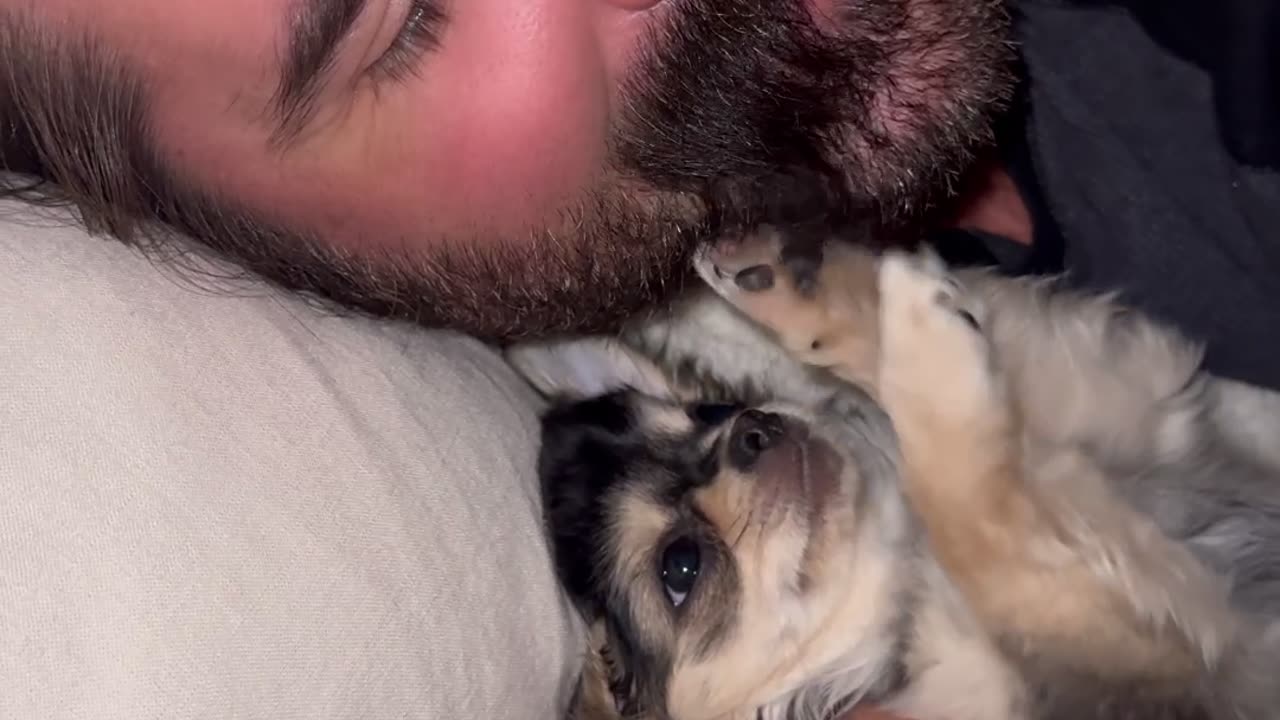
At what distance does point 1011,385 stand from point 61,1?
1.07 metres

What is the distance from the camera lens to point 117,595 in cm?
119

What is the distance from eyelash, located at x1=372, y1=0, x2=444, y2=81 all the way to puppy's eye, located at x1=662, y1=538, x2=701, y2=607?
2.39 feet

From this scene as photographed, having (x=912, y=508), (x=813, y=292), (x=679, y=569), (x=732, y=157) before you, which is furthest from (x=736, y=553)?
(x=732, y=157)

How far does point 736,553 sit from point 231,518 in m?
0.64

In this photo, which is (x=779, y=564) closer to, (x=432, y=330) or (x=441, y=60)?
(x=432, y=330)

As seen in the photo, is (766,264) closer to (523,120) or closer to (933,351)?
(933,351)

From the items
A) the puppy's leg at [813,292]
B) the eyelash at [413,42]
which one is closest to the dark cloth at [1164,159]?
the puppy's leg at [813,292]

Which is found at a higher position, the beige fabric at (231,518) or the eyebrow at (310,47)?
the eyebrow at (310,47)

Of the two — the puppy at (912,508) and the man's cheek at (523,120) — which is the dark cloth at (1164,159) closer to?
the puppy at (912,508)

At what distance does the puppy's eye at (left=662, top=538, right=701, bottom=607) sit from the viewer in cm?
167

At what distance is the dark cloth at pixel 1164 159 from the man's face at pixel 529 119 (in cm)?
21

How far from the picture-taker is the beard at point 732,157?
1.31 m

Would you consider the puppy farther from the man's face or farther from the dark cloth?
the man's face

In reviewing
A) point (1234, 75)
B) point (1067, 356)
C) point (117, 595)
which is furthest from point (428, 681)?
point (1234, 75)
